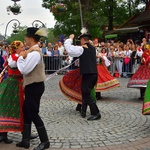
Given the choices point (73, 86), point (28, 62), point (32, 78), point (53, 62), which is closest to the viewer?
point (28, 62)

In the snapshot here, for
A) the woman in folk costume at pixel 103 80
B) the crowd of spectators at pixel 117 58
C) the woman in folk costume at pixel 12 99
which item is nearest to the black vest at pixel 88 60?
the woman in folk costume at pixel 12 99

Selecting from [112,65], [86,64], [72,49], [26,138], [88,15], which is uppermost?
[88,15]

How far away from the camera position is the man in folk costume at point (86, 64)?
5.33 m

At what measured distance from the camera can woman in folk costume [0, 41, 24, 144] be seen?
4234 millimetres

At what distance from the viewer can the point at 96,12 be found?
931 inches

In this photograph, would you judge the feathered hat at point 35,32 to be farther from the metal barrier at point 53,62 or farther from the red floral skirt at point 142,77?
the metal barrier at point 53,62

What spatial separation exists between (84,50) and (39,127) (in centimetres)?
197

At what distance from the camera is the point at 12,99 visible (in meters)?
4.26

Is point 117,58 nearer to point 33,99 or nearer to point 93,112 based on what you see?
point 93,112

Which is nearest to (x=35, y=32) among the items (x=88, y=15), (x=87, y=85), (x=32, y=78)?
(x=32, y=78)

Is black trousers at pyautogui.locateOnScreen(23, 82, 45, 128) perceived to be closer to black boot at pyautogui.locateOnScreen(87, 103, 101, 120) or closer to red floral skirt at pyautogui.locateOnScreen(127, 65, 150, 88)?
black boot at pyautogui.locateOnScreen(87, 103, 101, 120)

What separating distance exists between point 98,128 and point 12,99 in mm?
1700

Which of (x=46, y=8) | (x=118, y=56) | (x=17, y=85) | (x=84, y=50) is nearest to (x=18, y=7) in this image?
(x=118, y=56)

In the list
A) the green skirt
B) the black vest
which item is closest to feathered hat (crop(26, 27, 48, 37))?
the green skirt
